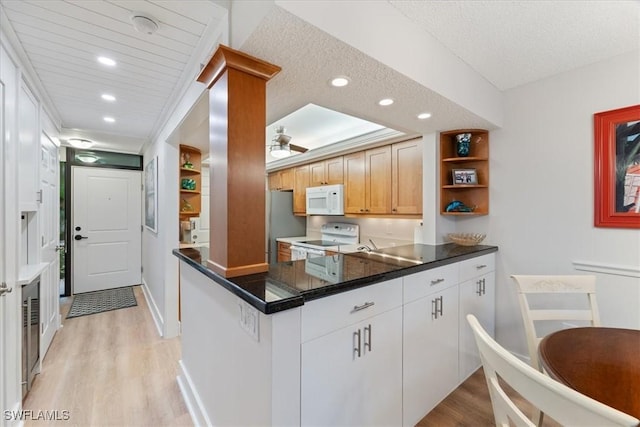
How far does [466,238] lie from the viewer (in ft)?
8.54

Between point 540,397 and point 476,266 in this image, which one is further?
point 476,266

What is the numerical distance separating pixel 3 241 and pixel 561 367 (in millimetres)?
2818

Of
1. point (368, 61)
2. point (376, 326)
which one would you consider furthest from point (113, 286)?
point (368, 61)

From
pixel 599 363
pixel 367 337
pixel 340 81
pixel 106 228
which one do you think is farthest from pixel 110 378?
pixel 106 228

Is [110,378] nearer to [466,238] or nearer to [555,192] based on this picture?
[466,238]

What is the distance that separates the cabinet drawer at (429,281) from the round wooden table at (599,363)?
0.62m

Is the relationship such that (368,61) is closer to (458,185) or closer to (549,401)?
(549,401)

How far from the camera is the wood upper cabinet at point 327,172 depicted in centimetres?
388

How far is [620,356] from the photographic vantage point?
1117mm

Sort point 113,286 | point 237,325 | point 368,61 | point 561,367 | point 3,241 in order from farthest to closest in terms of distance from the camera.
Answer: point 113,286, point 3,241, point 368,61, point 237,325, point 561,367

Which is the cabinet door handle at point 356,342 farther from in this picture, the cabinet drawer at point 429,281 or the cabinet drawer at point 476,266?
the cabinet drawer at point 476,266

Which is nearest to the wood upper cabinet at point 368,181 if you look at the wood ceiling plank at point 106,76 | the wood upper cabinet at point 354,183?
the wood upper cabinet at point 354,183

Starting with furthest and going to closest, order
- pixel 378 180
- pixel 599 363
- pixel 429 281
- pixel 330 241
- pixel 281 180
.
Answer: pixel 281 180 → pixel 330 241 → pixel 378 180 → pixel 429 281 → pixel 599 363

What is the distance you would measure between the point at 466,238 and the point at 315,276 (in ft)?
6.08
